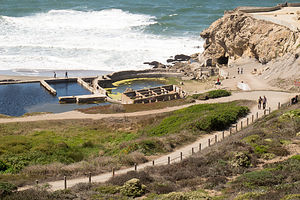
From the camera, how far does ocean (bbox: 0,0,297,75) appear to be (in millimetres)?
68125

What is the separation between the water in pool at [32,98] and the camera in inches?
1649

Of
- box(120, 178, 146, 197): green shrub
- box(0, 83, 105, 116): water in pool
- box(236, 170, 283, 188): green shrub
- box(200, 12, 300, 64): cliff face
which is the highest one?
box(200, 12, 300, 64): cliff face

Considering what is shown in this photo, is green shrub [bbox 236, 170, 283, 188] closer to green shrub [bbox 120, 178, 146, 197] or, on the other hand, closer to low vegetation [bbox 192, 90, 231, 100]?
green shrub [bbox 120, 178, 146, 197]

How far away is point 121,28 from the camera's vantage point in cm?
9531

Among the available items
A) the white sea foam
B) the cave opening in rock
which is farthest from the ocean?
the cave opening in rock

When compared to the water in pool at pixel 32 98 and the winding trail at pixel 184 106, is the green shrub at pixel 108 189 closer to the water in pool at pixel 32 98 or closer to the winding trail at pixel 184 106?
the winding trail at pixel 184 106

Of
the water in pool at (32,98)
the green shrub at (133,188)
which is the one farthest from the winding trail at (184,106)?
the water in pool at (32,98)

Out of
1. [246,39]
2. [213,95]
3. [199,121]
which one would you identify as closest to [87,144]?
[199,121]

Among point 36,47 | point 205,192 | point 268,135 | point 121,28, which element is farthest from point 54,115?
point 121,28

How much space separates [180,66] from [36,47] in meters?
28.8

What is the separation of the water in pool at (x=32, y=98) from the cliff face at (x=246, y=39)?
20.5 meters

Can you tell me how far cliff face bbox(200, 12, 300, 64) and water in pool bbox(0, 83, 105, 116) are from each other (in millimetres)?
20534

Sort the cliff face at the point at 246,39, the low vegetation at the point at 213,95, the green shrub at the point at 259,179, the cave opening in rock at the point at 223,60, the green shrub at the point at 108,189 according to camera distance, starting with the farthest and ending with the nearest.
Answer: the cave opening in rock at the point at 223,60 → the cliff face at the point at 246,39 → the low vegetation at the point at 213,95 → the green shrub at the point at 108,189 → the green shrub at the point at 259,179

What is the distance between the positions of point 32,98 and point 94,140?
19665 mm
